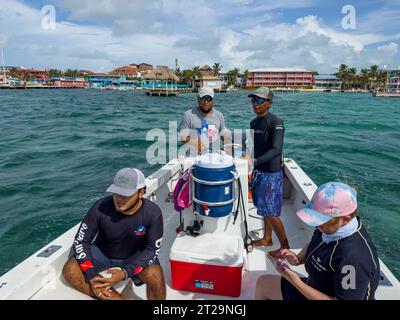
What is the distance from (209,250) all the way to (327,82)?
103005mm

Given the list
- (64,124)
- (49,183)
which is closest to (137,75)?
(64,124)

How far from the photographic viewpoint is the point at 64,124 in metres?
17.0

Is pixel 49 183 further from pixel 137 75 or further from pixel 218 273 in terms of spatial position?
pixel 137 75

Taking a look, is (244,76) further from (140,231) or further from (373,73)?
(140,231)

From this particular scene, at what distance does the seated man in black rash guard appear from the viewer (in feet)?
7.41

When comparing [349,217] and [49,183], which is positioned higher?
[349,217]

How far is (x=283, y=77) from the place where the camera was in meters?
87.3

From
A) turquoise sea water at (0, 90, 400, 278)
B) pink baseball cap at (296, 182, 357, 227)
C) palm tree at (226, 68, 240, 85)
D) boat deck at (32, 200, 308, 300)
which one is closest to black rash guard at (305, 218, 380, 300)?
pink baseball cap at (296, 182, 357, 227)

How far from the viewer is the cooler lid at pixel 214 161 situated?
8.12ft

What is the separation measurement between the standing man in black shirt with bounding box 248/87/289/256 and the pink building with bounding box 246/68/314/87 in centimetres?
8954

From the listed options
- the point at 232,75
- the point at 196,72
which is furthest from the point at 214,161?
the point at 232,75

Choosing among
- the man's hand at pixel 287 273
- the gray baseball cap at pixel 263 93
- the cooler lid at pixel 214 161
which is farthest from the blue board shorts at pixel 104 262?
the gray baseball cap at pixel 263 93
